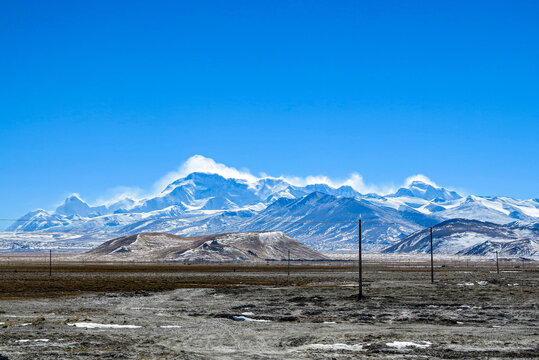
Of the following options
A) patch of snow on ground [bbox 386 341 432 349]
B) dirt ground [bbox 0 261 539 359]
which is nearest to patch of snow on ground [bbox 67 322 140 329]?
dirt ground [bbox 0 261 539 359]

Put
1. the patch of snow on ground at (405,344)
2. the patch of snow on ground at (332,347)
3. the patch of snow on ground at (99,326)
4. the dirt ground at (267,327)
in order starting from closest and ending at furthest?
1. the dirt ground at (267,327)
2. the patch of snow on ground at (332,347)
3. the patch of snow on ground at (405,344)
4. the patch of snow on ground at (99,326)

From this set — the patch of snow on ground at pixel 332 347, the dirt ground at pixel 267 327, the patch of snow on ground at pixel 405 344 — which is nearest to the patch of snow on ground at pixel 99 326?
the dirt ground at pixel 267 327

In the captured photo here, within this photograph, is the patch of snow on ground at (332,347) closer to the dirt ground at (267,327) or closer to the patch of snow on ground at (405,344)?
the dirt ground at (267,327)

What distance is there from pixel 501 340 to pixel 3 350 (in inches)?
819

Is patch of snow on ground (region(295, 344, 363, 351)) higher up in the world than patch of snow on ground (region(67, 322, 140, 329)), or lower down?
higher up

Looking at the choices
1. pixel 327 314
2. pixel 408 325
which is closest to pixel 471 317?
pixel 408 325

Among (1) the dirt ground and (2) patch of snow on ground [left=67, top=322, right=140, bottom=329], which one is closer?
(1) the dirt ground

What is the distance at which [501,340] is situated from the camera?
26.9 metres

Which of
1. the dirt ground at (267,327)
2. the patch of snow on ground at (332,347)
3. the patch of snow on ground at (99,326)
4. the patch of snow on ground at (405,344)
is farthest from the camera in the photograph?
the patch of snow on ground at (99,326)

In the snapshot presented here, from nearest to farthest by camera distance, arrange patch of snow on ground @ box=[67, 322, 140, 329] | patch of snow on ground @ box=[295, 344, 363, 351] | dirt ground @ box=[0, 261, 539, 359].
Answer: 1. dirt ground @ box=[0, 261, 539, 359]
2. patch of snow on ground @ box=[295, 344, 363, 351]
3. patch of snow on ground @ box=[67, 322, 140, 329]

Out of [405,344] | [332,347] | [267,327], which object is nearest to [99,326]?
[267,327]

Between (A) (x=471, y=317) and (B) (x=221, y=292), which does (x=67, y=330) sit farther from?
(B) (x=221, y=292)

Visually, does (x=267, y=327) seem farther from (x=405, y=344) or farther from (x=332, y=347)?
(x=405, y=344)

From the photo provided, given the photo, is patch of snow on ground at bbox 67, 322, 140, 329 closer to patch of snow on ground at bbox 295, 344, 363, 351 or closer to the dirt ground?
the dirt ground
